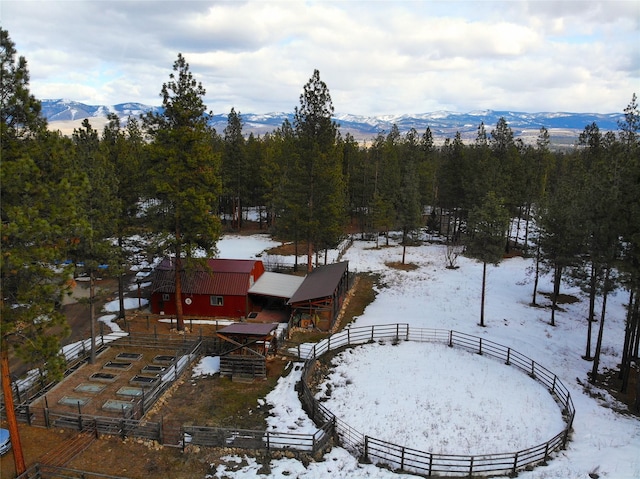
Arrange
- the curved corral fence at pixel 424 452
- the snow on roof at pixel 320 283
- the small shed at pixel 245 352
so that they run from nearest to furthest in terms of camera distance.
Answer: the curved corral fence at pixel 424 452 → the small shed at pixel 245 352 → the snow on roof at pixel 320 283

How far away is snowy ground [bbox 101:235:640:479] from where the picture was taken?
589 inches

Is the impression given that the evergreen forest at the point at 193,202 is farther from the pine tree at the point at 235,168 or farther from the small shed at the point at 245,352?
the small shed at the point at 245,352

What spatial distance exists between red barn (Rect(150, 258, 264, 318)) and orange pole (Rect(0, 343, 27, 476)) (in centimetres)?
1529

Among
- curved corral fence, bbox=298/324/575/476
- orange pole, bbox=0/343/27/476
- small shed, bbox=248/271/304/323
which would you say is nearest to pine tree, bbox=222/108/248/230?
small shed, bbox=248/271/304/323

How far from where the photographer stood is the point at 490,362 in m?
23.4

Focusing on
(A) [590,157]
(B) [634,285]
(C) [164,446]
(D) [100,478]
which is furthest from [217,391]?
(A) [590,157]

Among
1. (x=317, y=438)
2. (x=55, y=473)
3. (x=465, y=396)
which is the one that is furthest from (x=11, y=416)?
(x=465, y=396)

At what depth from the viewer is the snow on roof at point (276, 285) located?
29031 mm

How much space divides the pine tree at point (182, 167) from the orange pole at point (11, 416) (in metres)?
11.9

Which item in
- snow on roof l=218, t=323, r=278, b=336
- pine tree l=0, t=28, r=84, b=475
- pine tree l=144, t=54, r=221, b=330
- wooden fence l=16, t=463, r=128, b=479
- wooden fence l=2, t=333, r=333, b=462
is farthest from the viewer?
pine tree l=144, t=54, r=221, b=330

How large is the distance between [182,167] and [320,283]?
1158 cm

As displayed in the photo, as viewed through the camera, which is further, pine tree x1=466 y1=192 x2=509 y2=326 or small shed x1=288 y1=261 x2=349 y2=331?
pine tree x1=466 y1=192 x2=509 y2=326

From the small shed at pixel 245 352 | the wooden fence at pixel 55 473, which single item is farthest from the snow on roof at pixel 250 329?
the wooden fence at pixel 55 473

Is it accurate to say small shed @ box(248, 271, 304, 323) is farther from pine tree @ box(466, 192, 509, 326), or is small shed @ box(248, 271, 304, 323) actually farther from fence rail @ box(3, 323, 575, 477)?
pine tree @ box(466, 192, 509, 326)
